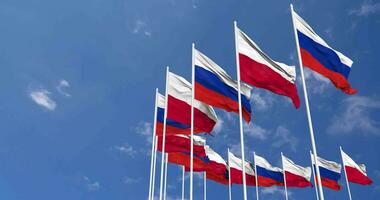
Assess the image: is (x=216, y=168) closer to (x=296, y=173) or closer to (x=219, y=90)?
(x=296, y=173)

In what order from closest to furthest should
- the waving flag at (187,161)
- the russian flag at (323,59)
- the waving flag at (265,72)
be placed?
the russian flag at (323,59) < the waving flag at (265,72) < the waving flag at (187,161)

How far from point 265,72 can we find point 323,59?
231cm

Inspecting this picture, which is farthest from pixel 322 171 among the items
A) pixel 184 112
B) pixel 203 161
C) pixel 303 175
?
pixel 184 112

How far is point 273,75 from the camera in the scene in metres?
15.4

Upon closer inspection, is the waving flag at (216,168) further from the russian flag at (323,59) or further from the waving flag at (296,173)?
the russian flag at (323,59)

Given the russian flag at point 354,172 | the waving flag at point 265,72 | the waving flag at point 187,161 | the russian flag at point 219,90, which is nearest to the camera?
the waving flag at point 265,72

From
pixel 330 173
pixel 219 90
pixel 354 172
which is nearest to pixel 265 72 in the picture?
pixel 219 90

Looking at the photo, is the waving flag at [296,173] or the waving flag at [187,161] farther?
the waving flag at [296,173]

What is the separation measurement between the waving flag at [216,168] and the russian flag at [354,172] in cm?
1004

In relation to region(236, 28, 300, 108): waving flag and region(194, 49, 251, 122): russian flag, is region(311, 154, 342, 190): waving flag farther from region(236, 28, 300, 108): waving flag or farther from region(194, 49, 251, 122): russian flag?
region(236, 28, 300, 108): waving flag

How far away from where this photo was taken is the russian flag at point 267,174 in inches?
1293

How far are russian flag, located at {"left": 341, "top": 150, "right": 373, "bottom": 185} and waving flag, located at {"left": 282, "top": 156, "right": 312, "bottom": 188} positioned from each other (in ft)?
10.1

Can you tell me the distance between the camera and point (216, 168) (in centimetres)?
3158

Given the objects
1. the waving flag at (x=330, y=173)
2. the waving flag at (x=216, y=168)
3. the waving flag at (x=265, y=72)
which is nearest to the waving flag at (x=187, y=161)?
the waving flag at (x=216, y=168)
